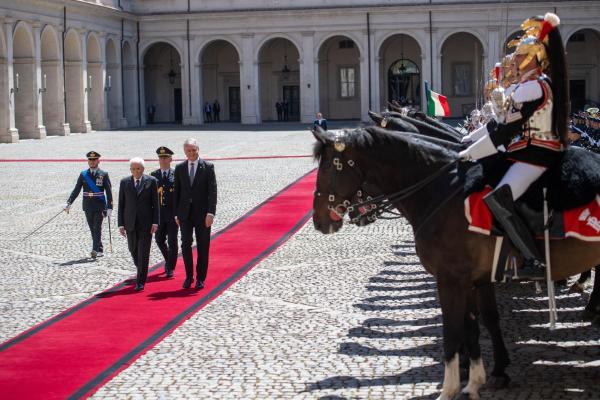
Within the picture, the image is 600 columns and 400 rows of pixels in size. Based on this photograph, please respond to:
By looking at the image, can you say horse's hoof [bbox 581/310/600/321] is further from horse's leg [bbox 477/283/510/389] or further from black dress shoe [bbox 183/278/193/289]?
black dress shoe [bbox 183/278/193/289]

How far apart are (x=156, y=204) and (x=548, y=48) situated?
677 centimetres

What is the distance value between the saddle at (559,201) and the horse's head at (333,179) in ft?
2.83

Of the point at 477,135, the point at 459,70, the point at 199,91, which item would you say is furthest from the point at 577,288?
the point at 459,70

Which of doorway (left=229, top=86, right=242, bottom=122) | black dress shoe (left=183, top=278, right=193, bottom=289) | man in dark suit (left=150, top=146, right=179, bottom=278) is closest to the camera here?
black dress shoe (left=183, top=278, right=193, bottom=289)

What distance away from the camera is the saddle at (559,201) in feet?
23.7

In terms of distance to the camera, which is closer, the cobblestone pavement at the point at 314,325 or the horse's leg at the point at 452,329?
the horse's leg at the point at 452,329

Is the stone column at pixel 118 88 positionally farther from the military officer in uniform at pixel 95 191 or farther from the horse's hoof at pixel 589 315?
the horse's hoof at pixel 589 315

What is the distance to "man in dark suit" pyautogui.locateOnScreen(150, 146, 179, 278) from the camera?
13391mm

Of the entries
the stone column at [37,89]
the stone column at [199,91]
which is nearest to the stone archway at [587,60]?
the stone column at [199,91]

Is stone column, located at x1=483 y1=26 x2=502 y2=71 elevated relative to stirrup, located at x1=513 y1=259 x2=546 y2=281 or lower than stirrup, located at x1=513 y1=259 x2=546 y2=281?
elevated

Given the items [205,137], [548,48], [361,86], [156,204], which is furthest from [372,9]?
[548,48]

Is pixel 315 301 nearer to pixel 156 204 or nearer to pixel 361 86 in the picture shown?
pixel 156 204

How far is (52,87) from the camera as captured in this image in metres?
48.7

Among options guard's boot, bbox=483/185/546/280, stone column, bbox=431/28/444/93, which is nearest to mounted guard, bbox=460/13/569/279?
guard's boot, bbox=483/185/546/280
